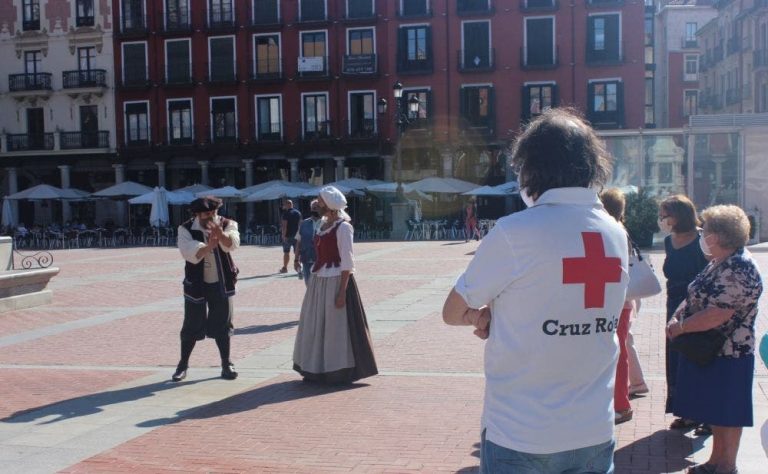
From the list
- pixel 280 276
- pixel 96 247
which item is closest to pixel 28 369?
pixel 280 276

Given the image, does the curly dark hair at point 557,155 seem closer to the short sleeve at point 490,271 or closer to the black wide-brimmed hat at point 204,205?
the short sleeve at point 490,271

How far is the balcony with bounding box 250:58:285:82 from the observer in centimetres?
4478

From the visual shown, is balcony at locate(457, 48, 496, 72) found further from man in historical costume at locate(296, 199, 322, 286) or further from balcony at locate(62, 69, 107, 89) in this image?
man in historical costume at locate(296, 199, 322, 286)

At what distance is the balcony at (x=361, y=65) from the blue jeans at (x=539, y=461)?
41.6 meters

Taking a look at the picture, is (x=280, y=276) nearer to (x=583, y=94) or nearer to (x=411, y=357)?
(x=411, y=357)

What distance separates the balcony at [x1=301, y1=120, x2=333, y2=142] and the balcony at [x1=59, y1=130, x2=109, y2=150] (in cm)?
1070

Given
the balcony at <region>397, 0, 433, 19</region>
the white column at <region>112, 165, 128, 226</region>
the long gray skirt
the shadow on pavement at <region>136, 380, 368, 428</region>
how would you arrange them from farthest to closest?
the white column at <region>112, 165, 128, 226</region> → the balcony at <region>397, 0, 433, 19</region> → the long gray skirt → the shadow on pavement at <region>136, 380, 368, 428</region>

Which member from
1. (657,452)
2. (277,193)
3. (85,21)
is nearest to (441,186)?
(277,193)

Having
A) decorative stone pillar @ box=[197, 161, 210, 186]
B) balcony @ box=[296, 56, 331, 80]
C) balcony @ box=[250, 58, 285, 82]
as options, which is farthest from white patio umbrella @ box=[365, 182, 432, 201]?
decorative stone pillar @ box=[197, 161, 210, 186]

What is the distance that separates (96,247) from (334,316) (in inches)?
1131

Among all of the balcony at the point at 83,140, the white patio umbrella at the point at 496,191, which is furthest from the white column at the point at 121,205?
the white patio umbrella at the point at 496,191

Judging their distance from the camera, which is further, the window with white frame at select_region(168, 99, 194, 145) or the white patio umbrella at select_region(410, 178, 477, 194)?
the window with white frame at select_region(168, 99, 194, 145)

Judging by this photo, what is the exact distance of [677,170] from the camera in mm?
27828

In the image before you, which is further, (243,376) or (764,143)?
(764,143)
